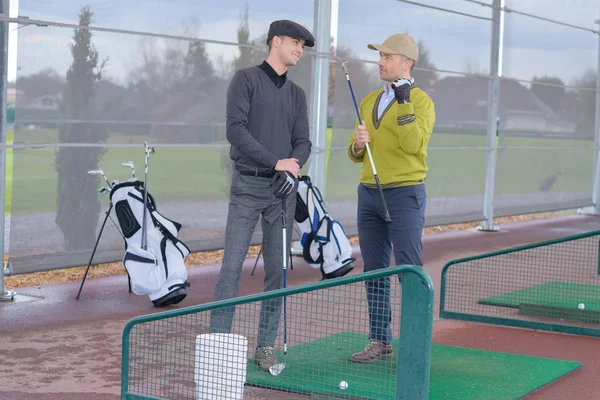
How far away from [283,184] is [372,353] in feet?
3.44

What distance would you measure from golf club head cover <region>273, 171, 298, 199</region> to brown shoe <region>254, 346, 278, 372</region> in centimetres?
80

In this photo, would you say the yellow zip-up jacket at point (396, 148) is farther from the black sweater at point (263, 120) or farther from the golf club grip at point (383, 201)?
the black sweater at point (263, 120)

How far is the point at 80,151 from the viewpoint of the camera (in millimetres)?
7922

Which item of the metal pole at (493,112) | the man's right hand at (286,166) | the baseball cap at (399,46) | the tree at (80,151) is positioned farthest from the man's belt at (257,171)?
the metal pole at (493,112)

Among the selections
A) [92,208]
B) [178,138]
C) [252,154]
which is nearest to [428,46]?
[178,138]

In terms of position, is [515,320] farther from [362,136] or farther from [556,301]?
[362,136]

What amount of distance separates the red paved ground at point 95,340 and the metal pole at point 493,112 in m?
4.78

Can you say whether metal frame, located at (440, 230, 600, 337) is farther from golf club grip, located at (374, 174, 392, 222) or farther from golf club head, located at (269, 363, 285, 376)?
golf club head, located at (269, 363, 285, 376)

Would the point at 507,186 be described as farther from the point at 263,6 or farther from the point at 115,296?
the point at 115,296

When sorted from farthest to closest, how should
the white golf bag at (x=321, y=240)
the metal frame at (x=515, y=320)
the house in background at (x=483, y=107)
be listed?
1. the house in background at (x=483, y=107)
2. the white golf bag at (x=321, y=240)
3. the metal frame at (x=515, y=320)

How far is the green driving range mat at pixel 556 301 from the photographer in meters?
7.17

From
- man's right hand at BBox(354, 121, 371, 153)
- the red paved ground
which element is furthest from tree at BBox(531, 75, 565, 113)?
man's right hand at BBox(354, 121, 371, 153)

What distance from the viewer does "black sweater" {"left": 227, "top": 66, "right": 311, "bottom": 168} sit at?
493 centimetres

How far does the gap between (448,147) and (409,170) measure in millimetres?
7856
